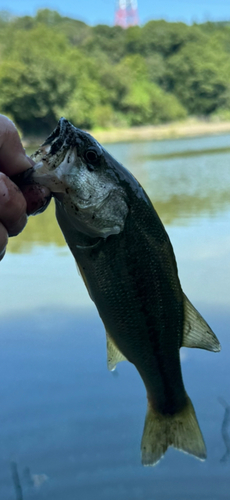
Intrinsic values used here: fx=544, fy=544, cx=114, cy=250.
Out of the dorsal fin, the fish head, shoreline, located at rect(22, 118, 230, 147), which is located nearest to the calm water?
the dorsal fin

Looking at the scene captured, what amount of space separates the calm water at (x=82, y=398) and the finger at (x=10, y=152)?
1715 mm

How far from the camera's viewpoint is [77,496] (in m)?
2.59

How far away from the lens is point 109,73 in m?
45.8

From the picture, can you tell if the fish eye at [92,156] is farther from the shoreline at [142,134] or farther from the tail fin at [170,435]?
the shoreline at [142,134]

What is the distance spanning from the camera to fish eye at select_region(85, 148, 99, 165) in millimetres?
1709

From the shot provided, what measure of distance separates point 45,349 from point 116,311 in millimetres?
2116

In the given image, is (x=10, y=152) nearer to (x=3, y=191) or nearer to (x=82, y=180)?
(x=3, y=191)

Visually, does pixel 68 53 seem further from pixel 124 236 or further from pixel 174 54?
pixel 124 236

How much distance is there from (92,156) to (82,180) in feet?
0.28

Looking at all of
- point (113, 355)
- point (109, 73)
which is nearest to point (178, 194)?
point (113, 355)

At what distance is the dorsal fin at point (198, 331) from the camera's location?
6.61 feet

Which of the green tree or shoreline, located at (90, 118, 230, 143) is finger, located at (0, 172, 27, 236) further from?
the green tree

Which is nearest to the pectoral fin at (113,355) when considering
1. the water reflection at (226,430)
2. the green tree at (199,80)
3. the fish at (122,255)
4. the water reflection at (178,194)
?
the fish at (122,255)

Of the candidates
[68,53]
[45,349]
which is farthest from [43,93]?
[45,349]
